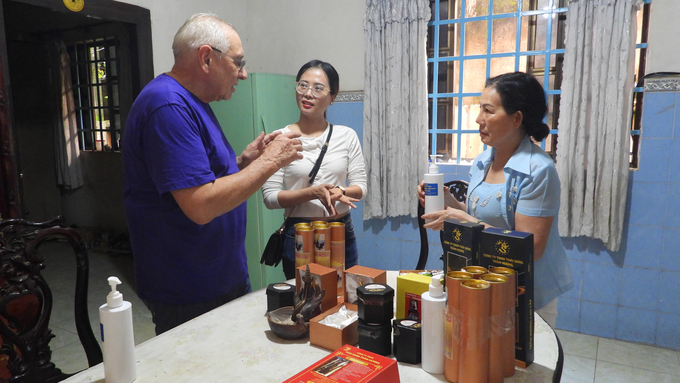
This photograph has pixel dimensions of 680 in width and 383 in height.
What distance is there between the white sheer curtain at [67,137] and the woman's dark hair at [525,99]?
5.95 meters

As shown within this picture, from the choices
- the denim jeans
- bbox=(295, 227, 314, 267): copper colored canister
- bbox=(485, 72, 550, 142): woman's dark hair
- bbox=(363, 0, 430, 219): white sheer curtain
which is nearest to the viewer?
bbox=(295, 227, 314, 267): copper colored canister

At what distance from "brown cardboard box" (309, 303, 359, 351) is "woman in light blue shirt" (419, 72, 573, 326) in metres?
0.56

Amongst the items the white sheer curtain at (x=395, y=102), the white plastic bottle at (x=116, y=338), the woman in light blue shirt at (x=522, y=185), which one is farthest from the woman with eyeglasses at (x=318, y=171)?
the white sheer curtain at (x=395, y=102)

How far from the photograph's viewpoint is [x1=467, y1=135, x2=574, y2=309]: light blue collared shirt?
1641 millimetres

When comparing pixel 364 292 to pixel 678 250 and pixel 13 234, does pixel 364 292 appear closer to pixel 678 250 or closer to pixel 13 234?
pixel 13 234

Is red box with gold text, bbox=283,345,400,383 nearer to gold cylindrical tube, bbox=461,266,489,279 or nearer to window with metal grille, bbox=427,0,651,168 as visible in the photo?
gold cylindrical tube, bbox=461,266,489,279

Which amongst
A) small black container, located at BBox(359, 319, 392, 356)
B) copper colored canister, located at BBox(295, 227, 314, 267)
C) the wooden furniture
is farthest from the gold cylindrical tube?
the wooden furniture

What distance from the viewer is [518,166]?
170 cm

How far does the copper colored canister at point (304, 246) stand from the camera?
1.47 meters

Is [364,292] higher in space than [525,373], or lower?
higher

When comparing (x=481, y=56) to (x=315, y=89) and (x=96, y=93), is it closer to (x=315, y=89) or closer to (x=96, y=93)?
(x=315, y=89)

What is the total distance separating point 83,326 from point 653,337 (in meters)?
3.43

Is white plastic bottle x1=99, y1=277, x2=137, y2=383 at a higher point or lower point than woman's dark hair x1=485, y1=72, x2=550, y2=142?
lower

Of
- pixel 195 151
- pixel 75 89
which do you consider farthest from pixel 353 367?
pixel 75 89
